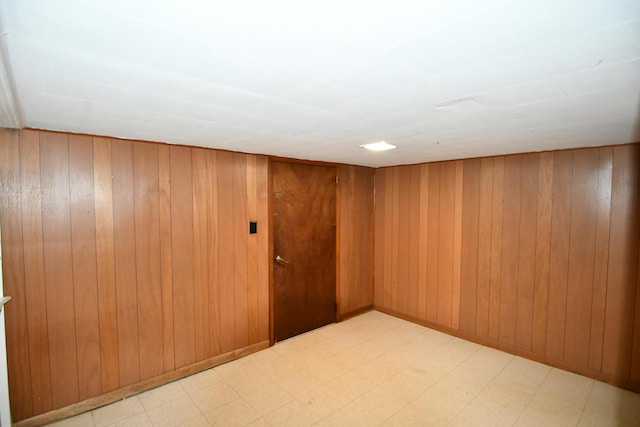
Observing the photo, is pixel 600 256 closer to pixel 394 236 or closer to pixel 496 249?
pixel 496 249

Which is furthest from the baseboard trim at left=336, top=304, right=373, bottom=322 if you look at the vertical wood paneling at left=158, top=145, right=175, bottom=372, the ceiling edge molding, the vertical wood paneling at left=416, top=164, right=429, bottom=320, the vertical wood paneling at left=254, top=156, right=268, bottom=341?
the ceiling edge molding

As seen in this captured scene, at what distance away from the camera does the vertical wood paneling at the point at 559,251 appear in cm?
309

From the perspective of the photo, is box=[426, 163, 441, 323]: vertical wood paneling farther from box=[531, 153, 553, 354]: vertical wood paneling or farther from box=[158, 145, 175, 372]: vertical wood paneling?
box=[158, 145, 175, 372]: vertical wood paneling

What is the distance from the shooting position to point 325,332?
157 inches

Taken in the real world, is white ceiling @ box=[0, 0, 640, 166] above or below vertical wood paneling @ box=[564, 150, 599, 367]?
above

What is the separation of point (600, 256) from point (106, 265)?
4377 millimetres

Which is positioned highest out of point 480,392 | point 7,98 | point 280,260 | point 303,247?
point 7,98

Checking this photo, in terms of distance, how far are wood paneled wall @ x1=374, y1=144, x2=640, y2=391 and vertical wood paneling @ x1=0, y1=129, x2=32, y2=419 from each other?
3.93 metres

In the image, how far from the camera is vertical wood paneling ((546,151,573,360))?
10.1 feet

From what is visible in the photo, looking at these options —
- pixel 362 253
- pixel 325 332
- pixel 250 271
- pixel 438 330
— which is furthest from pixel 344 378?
pixel 362 253

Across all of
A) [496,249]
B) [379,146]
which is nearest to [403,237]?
[496,249]

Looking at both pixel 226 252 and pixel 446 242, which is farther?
pixel 446 242

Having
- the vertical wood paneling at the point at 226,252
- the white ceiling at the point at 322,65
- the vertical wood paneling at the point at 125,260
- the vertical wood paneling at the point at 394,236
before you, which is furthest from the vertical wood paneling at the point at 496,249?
the vertical wood paneling at the point at 125,260

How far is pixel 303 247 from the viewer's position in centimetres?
392
